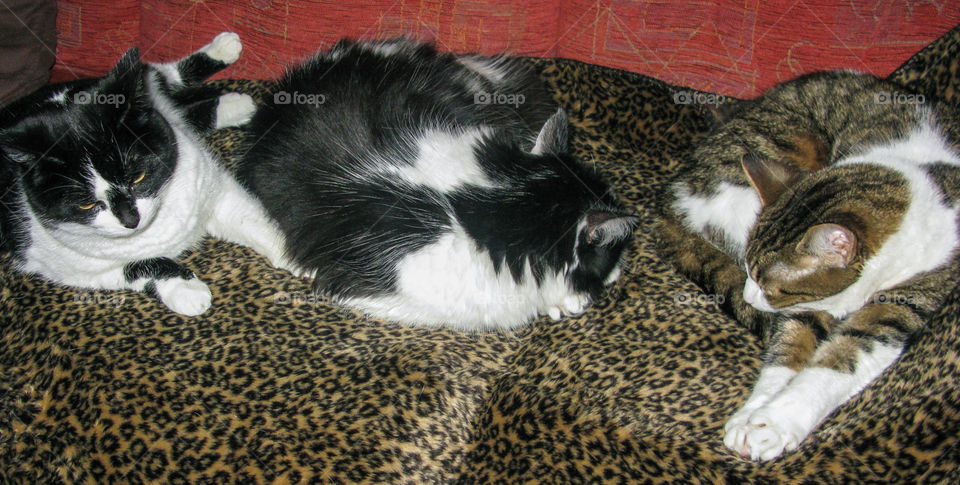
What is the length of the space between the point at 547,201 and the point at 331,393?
2.25 feet

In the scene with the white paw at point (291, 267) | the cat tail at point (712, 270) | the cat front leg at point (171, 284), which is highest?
the cat tail at point (712, 270)

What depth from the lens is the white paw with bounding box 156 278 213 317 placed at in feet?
5.40

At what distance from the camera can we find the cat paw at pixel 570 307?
1610mm

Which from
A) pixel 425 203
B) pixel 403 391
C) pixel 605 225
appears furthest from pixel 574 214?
pixel 403 391

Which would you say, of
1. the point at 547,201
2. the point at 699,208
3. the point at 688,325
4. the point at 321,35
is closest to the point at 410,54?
the point at 321,35

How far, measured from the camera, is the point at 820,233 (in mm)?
1292

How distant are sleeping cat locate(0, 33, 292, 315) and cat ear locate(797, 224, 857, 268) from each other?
1339 mm

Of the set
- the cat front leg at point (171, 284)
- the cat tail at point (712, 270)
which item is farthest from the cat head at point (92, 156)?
the cat tail at point (712, 270)

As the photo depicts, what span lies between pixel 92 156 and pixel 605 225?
122cm

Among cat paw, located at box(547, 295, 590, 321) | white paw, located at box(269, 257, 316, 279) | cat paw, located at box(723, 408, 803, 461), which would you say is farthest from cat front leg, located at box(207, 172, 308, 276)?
cat paw, located at box(723, 408, 803, 461)

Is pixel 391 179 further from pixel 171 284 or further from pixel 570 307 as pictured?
pixel 171 284

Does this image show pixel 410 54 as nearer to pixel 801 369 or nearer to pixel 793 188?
pixel 793 188

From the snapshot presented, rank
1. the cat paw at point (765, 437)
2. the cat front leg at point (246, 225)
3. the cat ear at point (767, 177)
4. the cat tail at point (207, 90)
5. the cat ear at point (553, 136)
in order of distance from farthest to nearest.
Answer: the cat tail at point (207, 90), the cat front leg at point (246, 225), the cat ear at point (553, 136), the cat ear at point (767, 177), the cat paw at point (765, 437)

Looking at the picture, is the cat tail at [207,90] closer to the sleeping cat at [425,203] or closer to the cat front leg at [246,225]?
the cat front leg at [246,225]
